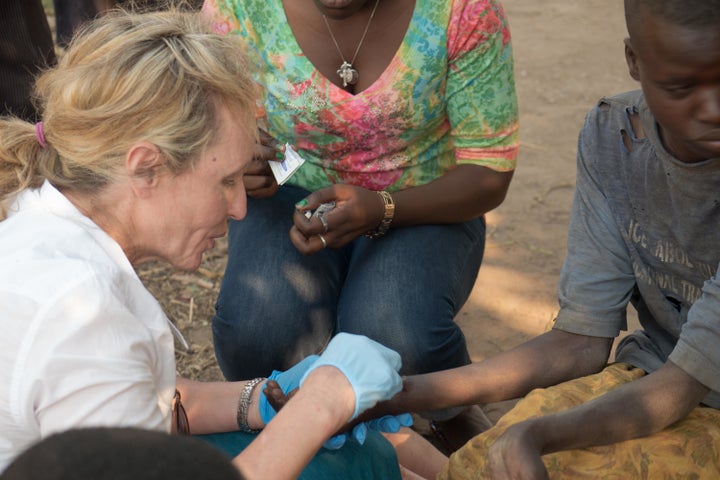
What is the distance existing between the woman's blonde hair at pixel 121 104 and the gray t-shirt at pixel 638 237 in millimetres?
820

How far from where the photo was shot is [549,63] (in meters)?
5.57

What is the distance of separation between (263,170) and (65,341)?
1046mm

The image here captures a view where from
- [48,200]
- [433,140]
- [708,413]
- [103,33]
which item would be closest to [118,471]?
[48,200]

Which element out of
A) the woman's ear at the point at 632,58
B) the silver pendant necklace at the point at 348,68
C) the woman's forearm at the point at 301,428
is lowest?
the woman's forearm at the point at 301,428

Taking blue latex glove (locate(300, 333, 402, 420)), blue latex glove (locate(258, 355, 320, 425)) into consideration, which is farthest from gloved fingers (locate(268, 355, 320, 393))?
blue latex glove (locate(300, 333, 402, 420))

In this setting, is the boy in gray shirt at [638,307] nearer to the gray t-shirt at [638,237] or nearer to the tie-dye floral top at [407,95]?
the gray t-shirt at [638,237]

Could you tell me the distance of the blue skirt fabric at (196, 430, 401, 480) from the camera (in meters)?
2.13

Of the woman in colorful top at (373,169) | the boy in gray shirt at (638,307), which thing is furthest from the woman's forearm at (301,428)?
the woman in colorful top at (373,169)

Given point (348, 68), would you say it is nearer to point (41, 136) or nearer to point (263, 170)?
point (263, 170)

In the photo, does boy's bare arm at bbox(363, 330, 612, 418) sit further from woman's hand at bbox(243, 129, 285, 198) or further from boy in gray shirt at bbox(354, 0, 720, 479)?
woman's hand at bbox(243, 129, 285, 198)

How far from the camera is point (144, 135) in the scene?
1848 mm

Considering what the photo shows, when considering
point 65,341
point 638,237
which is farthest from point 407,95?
point 65,341

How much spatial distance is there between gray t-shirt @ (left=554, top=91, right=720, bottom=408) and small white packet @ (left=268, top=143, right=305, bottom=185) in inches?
28.3

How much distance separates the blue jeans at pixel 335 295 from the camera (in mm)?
2482
